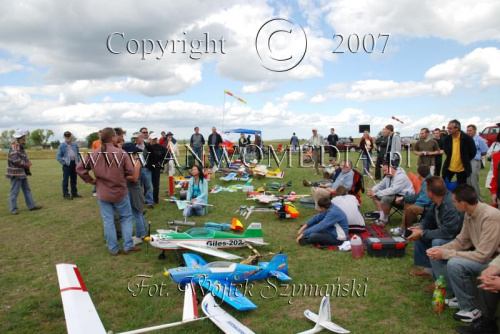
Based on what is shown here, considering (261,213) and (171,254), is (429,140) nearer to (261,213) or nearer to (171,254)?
(261,213)

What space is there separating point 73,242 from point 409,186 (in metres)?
6.86

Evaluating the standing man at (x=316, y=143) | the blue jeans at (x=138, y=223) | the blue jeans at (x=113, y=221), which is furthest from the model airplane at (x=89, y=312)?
the standing man at (x=316, y=143)

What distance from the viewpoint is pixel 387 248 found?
5.20 meters

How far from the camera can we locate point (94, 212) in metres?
8.95

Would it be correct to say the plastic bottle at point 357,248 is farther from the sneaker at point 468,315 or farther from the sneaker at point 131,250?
the sneaker at point 131,250

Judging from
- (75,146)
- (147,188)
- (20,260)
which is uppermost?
(75,146)

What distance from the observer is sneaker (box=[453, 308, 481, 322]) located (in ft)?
11.0

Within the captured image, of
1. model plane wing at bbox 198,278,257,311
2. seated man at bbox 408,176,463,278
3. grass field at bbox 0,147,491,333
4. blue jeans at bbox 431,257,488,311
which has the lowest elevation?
grass field at bbox 0,147,491,333

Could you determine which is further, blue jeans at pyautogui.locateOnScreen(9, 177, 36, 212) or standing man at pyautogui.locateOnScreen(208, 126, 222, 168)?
standing man at pyautogui.locateOnScreen(208, 126, 222, 168)

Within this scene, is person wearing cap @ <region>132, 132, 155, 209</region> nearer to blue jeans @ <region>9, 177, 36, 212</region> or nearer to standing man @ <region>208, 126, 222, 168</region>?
blue jeans @ <region>9, 177, 36, 212</region>

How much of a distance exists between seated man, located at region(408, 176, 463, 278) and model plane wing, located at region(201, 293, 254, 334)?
2.48 m

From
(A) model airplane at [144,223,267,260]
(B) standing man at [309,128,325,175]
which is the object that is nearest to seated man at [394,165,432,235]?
(A) model airplane at [144,223,267,260]

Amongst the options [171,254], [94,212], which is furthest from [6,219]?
[171,254]

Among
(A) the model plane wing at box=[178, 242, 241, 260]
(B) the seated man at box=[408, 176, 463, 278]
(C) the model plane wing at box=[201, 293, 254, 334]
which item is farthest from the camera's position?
(A) the model plane wing at box=[178, 242, 241, 260]
